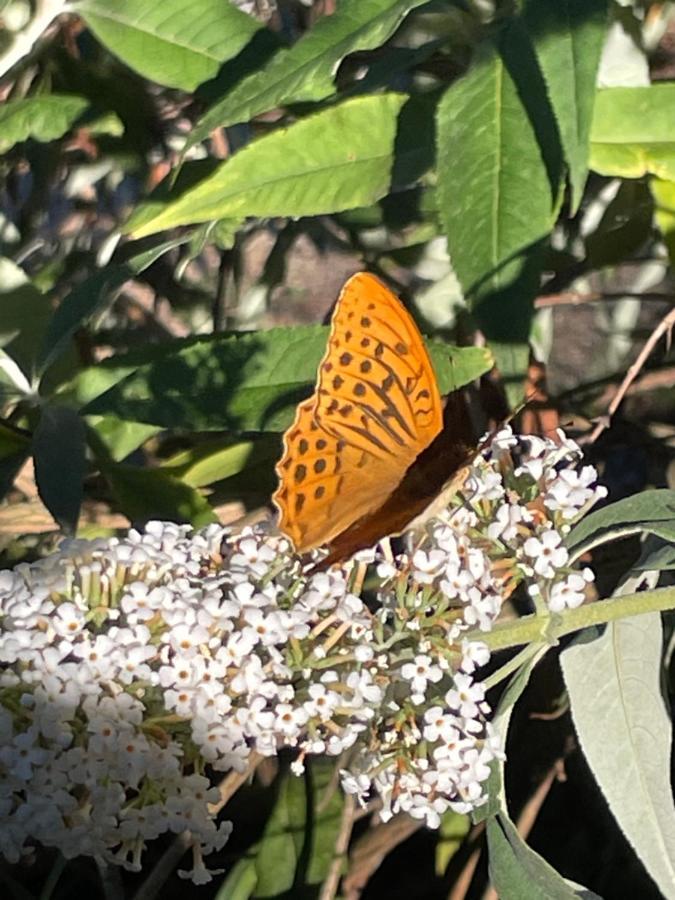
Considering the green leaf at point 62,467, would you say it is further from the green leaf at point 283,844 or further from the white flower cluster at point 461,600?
the green leaf at point 283,844

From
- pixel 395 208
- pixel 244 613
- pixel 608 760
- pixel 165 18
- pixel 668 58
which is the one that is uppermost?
pixel 165 18

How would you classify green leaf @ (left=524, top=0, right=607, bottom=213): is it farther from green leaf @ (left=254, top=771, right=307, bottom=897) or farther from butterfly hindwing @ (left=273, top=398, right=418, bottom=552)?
green leaf @ (left=254, top=771, right=307, bottom=897)

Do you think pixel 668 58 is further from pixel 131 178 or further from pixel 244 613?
pixel 244 613

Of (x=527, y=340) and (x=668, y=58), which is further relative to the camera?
(x=668, y=58)

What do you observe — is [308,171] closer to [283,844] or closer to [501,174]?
[501,174]

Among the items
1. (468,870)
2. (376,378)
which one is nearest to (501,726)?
(376,378)

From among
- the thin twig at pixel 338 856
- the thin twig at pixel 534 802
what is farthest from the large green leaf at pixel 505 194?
the thin twig at pixel 534 802

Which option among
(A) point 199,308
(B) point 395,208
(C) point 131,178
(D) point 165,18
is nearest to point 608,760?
(B) point 395,208

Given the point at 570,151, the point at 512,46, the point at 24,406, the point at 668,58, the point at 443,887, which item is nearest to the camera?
the point at 570,151
